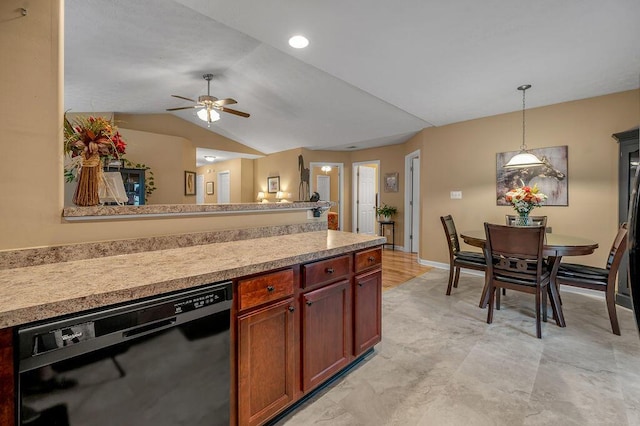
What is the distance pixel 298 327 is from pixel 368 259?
0.68 meters

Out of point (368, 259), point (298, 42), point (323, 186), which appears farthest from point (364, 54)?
point (323, 186)

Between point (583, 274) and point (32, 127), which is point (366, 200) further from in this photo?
point (32, 127)

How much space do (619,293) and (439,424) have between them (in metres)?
3.18

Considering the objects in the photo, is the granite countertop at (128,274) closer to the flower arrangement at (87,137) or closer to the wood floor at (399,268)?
the flower arrangement at (87,137)

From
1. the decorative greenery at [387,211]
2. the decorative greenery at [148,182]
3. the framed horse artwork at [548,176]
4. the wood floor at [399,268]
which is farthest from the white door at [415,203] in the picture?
the decorative greenery at [148,182]

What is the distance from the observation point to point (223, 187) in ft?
31.0

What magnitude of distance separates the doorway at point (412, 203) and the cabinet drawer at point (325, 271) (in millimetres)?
4612

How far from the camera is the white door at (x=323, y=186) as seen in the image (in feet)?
27.2

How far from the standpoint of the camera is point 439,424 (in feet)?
4.81

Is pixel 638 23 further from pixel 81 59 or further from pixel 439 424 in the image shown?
pixel 81 59

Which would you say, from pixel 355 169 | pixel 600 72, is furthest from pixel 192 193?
pixel 600 72

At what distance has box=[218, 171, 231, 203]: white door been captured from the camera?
9.23 m

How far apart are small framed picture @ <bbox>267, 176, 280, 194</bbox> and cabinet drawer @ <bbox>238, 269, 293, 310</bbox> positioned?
6.55 metres

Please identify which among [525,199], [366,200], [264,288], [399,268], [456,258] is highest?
[366,200]
